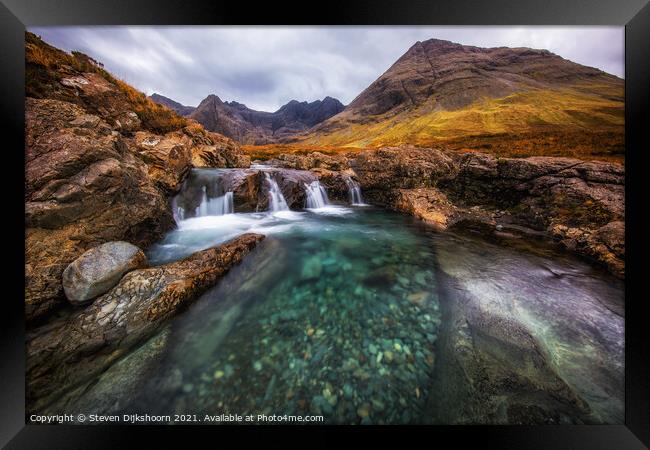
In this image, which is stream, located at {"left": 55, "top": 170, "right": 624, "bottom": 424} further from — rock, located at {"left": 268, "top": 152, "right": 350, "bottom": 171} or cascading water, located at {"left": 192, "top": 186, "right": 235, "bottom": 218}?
rock, located at {"left": 268, "top": 152, "right": 350, "bottom": 171}

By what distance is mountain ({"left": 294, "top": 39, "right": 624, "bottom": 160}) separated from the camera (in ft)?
149

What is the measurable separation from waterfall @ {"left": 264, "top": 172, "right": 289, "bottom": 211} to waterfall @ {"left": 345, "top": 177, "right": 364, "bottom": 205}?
13.8ft

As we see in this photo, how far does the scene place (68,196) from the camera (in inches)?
130

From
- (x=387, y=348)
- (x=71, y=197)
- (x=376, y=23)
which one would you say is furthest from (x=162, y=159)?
(x=387, y=348)

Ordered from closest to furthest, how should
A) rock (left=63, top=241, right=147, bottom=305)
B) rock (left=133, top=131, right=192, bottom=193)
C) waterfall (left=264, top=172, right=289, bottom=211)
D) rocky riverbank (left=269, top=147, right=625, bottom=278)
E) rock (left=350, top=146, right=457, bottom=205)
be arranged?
rock (left=63, top=241, right=147, bottom=305)
rocky riverbank (left=269, top=147, right=625, bottom=278)
rock (left=133, top=131, right=192, bottom=193)
waterfall (left=264, top=172, right=289, bottom=211)
rock (left=350, top=146, right=457, bottom=205)

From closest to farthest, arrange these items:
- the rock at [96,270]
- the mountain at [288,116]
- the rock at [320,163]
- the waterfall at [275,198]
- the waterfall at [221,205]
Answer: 1. the rock at [96,270]
2. the waterfall at [221,205]
3. the waterfall at [275,198]
4. the rock at [320,163]
5. the mountain at [288,116]

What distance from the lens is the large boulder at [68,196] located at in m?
2.82

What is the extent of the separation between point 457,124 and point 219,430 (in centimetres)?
6894

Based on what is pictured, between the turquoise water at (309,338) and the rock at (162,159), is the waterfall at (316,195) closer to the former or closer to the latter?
the rock at (162,159)

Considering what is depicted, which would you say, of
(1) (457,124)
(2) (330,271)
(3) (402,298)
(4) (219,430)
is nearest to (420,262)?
(3) (402,298)

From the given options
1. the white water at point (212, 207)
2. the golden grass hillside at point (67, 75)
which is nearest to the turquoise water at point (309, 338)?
the white water at point (212, 207)

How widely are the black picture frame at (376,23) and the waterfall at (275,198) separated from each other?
850cm

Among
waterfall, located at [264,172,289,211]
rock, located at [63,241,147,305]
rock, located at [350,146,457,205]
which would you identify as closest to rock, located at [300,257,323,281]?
rock, located at [63,241,147,305]

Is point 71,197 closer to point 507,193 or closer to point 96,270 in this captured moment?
point 96,270
